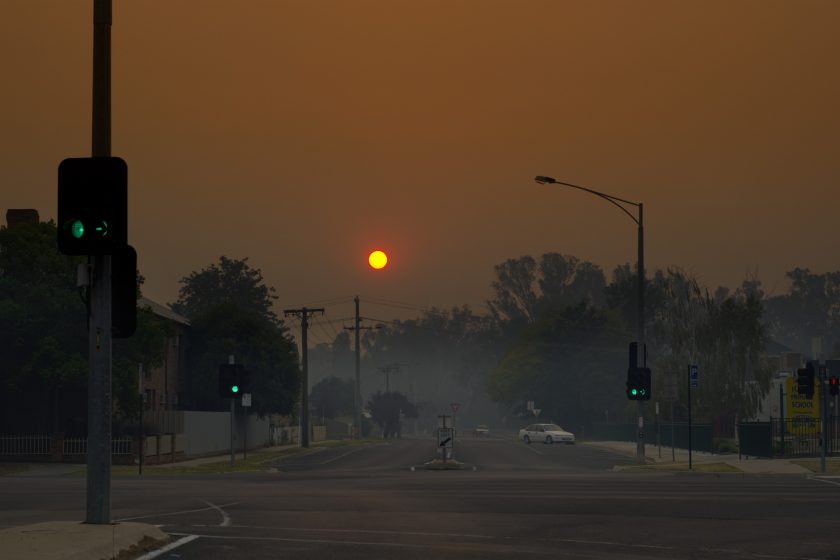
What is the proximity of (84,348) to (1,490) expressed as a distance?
2614 cm

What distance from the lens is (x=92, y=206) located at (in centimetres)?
1469

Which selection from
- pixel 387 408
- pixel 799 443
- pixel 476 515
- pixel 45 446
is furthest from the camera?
pixel 387 408

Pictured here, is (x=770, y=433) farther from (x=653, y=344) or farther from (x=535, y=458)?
(x=653, y=344)

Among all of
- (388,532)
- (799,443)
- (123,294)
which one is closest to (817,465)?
(799,443)

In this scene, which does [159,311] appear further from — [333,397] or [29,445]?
[333,397]

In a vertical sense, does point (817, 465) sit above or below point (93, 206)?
below

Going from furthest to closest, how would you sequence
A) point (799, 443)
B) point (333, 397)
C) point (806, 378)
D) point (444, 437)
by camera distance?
point (333, 397) → point (799, 443) → point (444, 437) → point (806, 378)

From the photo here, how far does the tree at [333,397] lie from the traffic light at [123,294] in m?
155

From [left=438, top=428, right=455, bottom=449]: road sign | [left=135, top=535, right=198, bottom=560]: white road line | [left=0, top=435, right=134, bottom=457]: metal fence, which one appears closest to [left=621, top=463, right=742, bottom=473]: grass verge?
[left=438, top=428, right=455, bottom=449]: road sign

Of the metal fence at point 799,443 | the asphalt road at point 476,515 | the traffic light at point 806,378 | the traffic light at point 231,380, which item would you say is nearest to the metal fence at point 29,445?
the traffic light at point 231,380

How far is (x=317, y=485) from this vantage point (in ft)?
108

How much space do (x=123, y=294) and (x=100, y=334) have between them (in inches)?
23.6

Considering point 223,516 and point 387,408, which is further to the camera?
point 387,408

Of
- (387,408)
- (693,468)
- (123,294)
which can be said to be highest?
(123,294)
